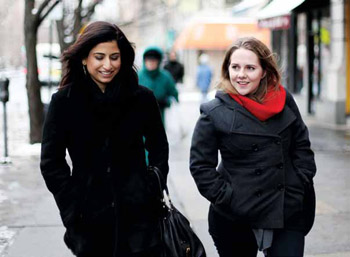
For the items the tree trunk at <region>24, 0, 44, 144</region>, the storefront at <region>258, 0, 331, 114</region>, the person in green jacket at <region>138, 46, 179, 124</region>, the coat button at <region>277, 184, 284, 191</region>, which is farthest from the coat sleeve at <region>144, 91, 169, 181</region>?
the storefront at <region>258, 0, 331, 114</region>

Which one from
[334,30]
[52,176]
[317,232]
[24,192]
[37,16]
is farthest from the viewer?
[334,30]

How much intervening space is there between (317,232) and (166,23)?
5556cm

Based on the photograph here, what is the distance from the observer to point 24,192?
7785 millimetres

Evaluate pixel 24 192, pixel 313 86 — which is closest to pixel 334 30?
pixel 313 86

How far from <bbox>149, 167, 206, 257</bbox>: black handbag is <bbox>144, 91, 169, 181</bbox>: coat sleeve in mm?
74

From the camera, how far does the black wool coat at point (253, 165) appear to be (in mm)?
3189

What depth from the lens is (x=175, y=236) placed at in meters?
3.20

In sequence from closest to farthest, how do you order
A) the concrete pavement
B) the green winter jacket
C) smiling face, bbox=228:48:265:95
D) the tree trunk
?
smiling face, bbox=228:48:265:95 → the concrete pavement → the green winter jacket → the tree trunk

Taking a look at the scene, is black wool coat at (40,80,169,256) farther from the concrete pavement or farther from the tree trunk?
the tree trunk

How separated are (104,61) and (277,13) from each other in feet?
38.3

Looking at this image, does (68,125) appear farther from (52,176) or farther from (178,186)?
(178,186)

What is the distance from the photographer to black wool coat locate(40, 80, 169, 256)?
3.14m

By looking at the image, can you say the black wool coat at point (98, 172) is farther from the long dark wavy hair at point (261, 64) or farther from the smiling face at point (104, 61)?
the long dark wavy hair at point (261, 64)

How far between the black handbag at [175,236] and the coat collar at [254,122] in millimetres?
493
